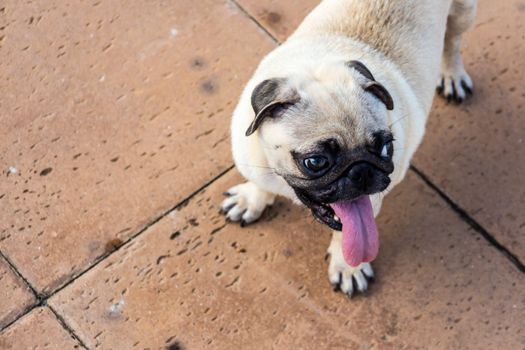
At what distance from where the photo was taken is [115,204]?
471cm

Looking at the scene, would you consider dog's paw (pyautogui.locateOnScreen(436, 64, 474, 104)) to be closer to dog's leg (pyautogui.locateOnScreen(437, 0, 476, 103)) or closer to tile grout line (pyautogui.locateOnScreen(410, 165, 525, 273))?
dog's leg (pyautogui.locateOnScreen(437, 0, 476, 103))

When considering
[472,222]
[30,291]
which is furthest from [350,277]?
[30,291]

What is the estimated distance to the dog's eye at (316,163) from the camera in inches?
133

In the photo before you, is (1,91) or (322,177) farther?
(1,91)

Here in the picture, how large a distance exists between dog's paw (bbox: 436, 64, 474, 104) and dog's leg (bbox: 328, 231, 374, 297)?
1.55m

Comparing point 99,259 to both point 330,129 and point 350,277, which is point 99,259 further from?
point 330,129

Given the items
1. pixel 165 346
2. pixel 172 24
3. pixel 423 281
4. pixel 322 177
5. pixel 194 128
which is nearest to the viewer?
pixel 322 177

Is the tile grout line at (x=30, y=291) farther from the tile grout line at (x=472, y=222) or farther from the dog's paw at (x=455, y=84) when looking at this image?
the dog's paw at (x=455, y=84)

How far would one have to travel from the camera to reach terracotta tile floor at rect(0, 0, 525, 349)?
4359 millimetres

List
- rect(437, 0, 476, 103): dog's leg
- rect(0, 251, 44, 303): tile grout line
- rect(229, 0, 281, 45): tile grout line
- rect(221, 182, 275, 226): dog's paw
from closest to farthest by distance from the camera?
rect(0, 251, 44, 303): tile grout line < rect(221, 182, 275, 226): dog's paw < rect(437, 0, 476, 103): dog's leg < rect(229, 0, 281, 45): tile grout line

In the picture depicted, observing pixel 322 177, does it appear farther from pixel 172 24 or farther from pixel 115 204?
pixel 172 24

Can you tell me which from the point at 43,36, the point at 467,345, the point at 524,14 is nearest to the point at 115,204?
the point at 43,36

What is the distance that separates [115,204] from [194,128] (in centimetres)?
79

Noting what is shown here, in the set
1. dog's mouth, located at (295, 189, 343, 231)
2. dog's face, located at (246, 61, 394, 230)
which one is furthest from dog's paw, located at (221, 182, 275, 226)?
dog's face, located at (246, 61, 394, 230)
